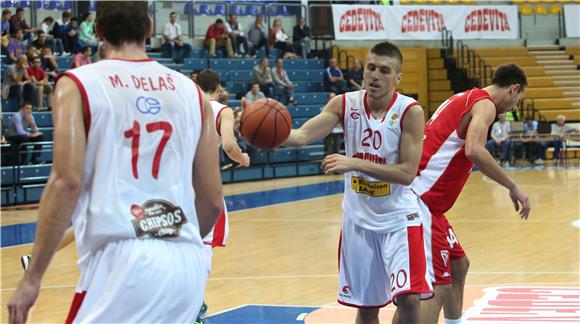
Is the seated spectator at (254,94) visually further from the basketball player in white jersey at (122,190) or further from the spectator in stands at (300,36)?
the basketball player in white jersey at (122,190)

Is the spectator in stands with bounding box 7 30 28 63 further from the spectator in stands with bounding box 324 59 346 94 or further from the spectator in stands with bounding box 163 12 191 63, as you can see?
the spectator in stands with bounding box 324 59 346 94

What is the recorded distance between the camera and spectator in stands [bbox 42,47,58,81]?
18688 mm

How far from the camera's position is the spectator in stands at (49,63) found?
18.7m

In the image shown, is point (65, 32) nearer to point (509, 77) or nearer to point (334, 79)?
point (334, 79)

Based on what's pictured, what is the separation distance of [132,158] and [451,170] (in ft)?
10.3

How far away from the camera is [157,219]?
3.18 m

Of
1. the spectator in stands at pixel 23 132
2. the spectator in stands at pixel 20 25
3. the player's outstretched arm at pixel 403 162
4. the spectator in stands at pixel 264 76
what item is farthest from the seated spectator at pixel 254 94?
the player's outstretched arm at pixel 403 162

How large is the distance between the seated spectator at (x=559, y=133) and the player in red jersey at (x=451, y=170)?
751 inches

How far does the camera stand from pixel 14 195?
1606 centimetres

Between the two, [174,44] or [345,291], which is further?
[174,44]

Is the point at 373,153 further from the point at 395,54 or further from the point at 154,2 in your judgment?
the point at 154,2

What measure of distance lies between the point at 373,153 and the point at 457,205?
10.4m

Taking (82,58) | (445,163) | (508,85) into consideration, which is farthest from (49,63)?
(508,85)

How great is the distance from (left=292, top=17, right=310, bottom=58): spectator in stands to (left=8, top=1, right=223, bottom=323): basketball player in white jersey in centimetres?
2164
